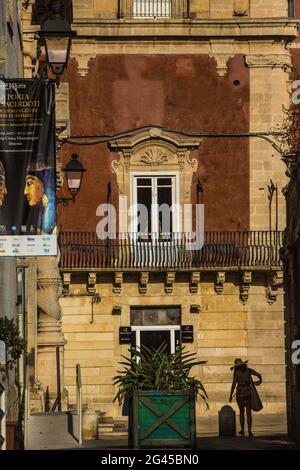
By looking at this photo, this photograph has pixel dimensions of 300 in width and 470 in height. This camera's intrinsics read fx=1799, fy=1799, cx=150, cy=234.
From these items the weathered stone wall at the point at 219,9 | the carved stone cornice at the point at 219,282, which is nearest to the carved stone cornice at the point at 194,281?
the carved stone cornice at the point at 219,282

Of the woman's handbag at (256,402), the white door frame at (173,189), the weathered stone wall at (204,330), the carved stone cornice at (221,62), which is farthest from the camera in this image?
the carved stone cornice at (221,62)

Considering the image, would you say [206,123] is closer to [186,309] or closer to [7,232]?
[186,309]

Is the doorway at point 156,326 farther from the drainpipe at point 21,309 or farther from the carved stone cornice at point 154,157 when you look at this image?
the drainpipe at point 21,309

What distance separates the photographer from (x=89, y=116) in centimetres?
4775

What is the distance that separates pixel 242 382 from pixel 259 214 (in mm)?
10563

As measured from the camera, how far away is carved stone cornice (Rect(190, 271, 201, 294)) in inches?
1839

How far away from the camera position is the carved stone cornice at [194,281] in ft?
153

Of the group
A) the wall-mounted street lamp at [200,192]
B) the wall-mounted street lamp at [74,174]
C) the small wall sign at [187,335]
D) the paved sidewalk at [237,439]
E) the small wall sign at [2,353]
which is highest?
the wall-mounted street lamp at [200,192]

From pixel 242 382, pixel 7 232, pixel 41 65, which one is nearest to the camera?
pixel 7 232

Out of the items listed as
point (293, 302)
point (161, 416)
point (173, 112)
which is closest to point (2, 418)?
point (161, 416)

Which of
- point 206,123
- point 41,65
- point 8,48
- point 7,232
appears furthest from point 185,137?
point 7,232

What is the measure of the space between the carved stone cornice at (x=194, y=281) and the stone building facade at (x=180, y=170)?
0.05 meters

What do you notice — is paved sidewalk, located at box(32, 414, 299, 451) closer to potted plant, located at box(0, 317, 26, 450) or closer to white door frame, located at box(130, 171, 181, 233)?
potted plant, located at box(0, 317, 26, 450)

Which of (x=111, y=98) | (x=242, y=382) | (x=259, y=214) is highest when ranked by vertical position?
(x=111, y=98)
